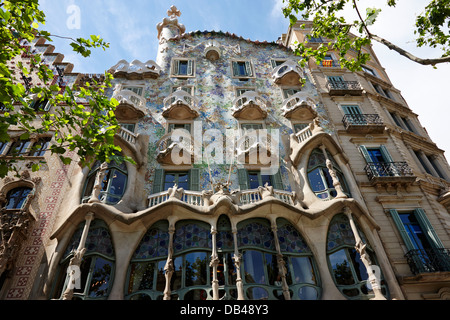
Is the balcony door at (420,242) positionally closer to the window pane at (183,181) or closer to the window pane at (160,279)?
the window pane at (183,181)

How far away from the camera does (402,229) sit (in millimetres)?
12594

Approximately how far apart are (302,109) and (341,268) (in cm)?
906

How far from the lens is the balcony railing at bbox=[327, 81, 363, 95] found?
60.9 ft

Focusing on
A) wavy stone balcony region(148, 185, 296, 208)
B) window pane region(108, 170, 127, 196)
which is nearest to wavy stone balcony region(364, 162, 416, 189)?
wavy stone balcony region(148, 185, 296, 208)

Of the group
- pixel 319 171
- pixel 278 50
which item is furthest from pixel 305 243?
pixel 278 50

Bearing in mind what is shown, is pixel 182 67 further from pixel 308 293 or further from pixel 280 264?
pixel 308 293

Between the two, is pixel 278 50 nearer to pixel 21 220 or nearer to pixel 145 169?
pixel 145 169

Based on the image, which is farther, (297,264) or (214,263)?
(297,264)

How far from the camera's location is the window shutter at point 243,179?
535 inches

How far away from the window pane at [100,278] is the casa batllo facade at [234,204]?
0.03 meters

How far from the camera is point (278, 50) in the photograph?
A: 2236cm

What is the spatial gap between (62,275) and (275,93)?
14899 mm

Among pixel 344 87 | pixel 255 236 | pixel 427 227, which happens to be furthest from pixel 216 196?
pixel 344 87
